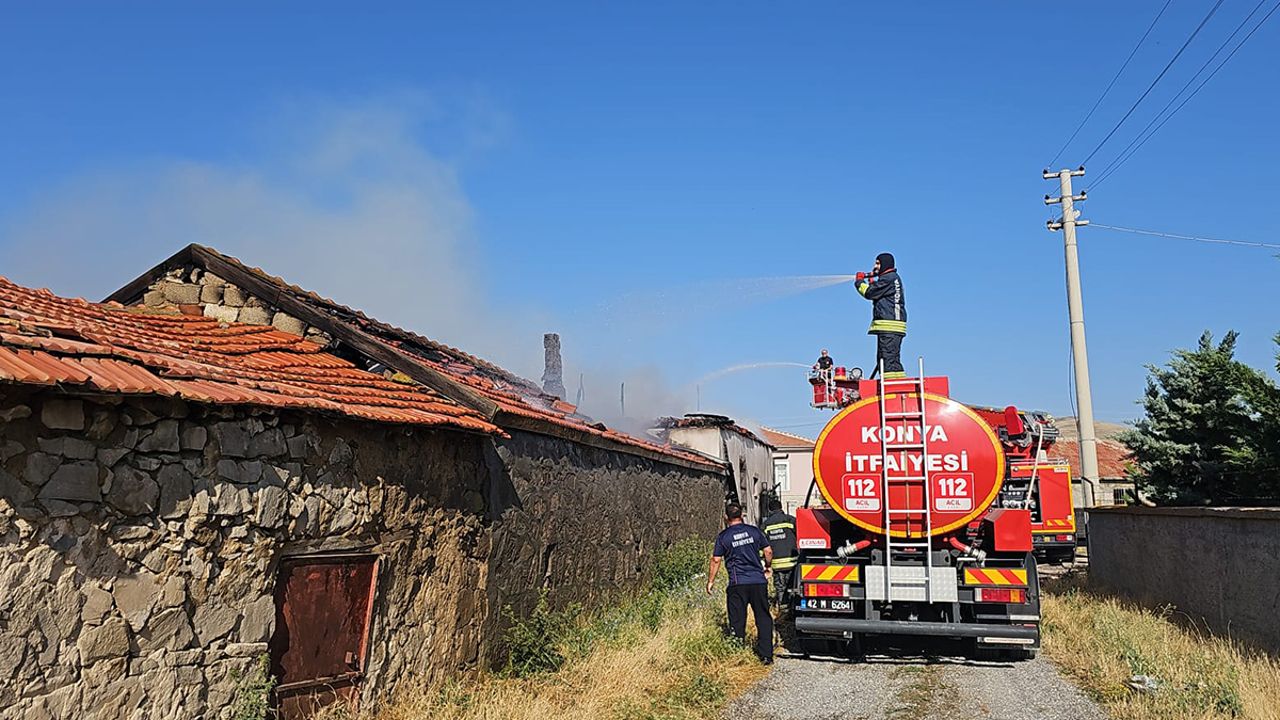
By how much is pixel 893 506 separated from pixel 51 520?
7.15m

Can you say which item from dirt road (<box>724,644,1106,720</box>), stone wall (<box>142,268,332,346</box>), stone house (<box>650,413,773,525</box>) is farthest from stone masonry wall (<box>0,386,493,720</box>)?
stone house (<box>650,413,773,525</box>)

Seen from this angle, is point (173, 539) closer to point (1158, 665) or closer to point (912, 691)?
point (912, 691)

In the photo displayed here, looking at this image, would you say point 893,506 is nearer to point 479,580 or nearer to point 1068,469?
point 479,580

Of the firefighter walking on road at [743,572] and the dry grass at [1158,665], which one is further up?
the firefighter walking on road at [743,572]

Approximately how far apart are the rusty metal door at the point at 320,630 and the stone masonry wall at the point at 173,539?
0.13 meters

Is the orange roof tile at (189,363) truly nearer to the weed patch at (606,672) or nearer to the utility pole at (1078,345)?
the weed patch at (606,672)

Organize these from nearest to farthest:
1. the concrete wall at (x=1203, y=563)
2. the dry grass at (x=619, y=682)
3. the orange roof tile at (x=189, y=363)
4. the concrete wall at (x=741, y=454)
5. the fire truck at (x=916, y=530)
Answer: the orange roof tile at (x=189, y=363), the dry grass at (x=619, y=682), the fire truck at (x=916, y=530), the concrete wall at (x=1203, y=563), the concrete wall at (x=741, y=454)

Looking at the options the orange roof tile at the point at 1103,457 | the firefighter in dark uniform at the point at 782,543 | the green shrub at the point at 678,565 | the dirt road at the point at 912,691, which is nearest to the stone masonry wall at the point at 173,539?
the dirt road at the point at 912,691

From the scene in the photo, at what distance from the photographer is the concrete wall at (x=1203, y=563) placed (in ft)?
31.9

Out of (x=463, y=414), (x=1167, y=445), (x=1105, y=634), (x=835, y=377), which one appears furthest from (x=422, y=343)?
(x=1167, y=445)

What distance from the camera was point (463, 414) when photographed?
855 cm

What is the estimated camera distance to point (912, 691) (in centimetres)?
854

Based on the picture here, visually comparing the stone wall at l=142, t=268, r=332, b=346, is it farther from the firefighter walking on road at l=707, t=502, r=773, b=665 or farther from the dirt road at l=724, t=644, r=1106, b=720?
the dirt road at l=724, t=644, r=1106, b=720

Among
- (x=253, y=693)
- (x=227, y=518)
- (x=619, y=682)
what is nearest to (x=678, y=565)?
(x=619, y=682)
